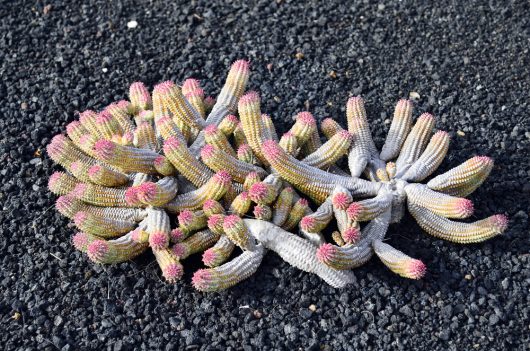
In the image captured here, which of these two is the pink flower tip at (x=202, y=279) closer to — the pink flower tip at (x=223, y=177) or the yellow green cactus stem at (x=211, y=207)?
the yellow green cactus stem at (x=211, y=207)

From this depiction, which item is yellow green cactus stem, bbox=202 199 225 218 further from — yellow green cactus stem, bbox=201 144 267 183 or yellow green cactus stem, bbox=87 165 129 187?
yellow green cactus stem, bbox=87 165 129 187

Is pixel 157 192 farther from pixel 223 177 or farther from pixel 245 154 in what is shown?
pixel 245 154

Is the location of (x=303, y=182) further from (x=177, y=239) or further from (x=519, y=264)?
(x=519, y=264)

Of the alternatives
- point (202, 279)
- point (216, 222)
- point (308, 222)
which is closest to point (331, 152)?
point (308, 222)

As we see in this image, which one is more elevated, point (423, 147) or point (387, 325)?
point (423, 147)

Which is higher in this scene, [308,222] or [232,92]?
[232,92]

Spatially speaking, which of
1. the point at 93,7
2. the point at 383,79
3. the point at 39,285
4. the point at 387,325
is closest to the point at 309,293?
the point at 387,325
